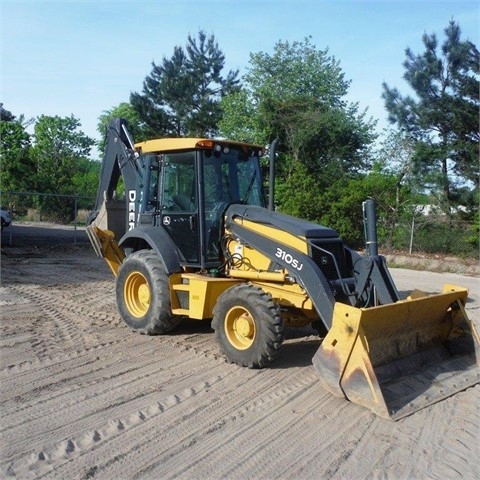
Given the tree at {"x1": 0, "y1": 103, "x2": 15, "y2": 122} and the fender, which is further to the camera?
the tree at {"x1": 0, "y1": 103, "x2": 15, "y2": 122}

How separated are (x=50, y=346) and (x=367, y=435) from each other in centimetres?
376

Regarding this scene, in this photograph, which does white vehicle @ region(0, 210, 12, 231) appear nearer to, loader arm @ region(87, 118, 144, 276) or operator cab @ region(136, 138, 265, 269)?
loader arm @ region(87, 118, 144, 276)

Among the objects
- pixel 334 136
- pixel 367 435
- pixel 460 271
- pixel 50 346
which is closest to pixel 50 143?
pixel 334 136

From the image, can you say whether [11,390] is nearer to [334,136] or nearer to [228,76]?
[334,136]

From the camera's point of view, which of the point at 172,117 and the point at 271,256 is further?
the point at 172,117

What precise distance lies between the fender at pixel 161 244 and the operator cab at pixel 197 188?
7cm

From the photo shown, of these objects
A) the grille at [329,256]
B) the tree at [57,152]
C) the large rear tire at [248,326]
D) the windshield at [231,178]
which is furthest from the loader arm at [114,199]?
the tree at [57,152]

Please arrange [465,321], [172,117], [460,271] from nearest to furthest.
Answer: [465,321] < [460,271] < [172,117]

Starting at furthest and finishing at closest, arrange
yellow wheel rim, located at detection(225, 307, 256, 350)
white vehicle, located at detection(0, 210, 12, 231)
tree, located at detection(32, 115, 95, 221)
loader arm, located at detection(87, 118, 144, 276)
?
tree, located at detection(32, 115, 95, 221) → white vehicle, located at detection(0, 210, 12, 231) → loader arm, located at detection(87, 118, 144, 276) → yellow wheel rim, located at detection(225, 307, 256, 350)

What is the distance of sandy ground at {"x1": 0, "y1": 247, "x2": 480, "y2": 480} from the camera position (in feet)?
12.3

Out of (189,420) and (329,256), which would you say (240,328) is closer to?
(329,256)

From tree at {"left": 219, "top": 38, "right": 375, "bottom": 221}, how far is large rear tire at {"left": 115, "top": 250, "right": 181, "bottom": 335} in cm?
1344

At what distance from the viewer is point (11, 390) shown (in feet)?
16.3

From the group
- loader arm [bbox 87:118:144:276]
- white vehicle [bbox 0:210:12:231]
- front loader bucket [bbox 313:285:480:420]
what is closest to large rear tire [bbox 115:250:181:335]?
loader arm [bbox 87:118:144:276]
